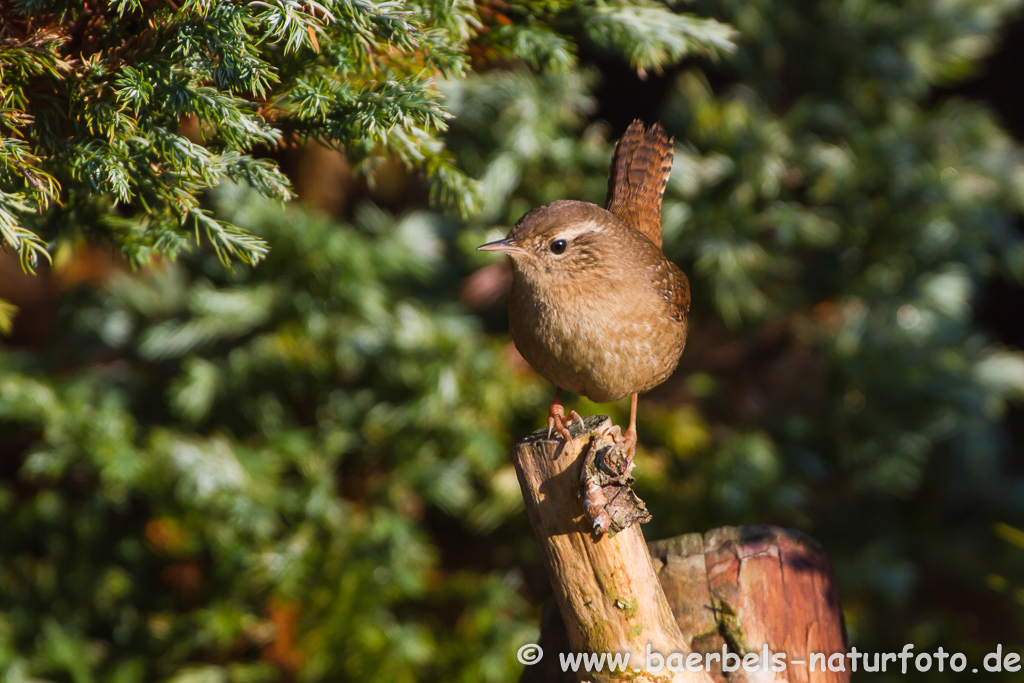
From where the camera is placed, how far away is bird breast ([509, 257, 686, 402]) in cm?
200

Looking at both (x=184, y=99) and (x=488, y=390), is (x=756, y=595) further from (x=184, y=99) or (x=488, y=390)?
(x=488, y=390)

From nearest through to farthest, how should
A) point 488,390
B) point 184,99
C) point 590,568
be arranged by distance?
point 184,99
point 590,568
point 488,390

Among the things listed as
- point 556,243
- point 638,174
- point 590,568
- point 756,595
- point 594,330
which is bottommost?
point 756,595

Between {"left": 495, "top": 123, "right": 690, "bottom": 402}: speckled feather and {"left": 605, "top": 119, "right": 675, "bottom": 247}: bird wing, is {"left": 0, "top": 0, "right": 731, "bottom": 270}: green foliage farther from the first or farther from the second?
{"left": 605, "top": 119, "right": 675, "bottom": 247}: bird wing

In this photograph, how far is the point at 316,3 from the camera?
4.77 feet

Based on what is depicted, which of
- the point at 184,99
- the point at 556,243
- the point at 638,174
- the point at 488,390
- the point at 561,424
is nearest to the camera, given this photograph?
the point at 184,99

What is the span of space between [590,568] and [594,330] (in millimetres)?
544

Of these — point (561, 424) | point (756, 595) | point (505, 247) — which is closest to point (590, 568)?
point (561, 424)

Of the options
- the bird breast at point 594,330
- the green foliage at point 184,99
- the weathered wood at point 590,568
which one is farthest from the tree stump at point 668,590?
the green foliage at point 184,99

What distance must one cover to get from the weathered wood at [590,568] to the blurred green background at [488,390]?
168cm

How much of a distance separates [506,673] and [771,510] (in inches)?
52.0

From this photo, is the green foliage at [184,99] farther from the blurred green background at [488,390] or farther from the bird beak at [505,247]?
the blurred green background at [488,390]

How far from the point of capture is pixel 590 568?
1.79 meters

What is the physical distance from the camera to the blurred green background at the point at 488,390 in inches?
136
